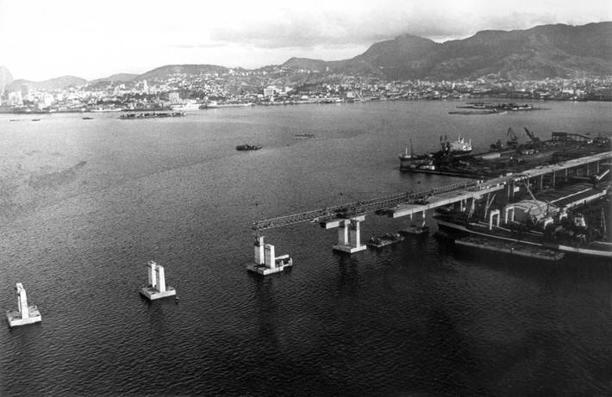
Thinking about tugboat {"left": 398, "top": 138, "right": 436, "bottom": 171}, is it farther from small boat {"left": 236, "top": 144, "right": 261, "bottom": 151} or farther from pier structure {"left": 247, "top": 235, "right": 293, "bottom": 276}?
pier structure {"left": 247, "top": 235, "right": 293, "bottom": 276}

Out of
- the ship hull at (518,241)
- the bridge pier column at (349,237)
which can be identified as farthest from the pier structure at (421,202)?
the ship hull at (518,241)

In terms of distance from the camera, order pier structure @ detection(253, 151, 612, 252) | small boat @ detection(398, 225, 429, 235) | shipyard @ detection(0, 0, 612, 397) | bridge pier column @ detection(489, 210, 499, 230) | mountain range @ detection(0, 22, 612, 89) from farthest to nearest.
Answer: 1. mountain range @ detection(0, 22, 612, 89)
2. small boat @ detection(398, 225, 429, 235)
3. bridge pier column @ detection(489, 210, 499, 230)
4. pier structure @ detection(253, 151, 612, 252)
5. shipyard @ detection(0, 0, 612, 397)

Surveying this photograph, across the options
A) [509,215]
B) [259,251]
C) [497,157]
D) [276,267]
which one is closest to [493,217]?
[509,215]

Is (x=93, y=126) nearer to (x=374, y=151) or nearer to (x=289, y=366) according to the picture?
(x=374, y=151)

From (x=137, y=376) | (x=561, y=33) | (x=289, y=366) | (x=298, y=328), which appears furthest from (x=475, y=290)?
(x=561, y=33)

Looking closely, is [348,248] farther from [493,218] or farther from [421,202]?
[493,218]

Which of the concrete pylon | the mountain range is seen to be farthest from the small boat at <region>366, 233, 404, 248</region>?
the mountain range

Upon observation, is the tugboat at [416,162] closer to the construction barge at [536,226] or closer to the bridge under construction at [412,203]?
the bridge under construction at [412,203]
